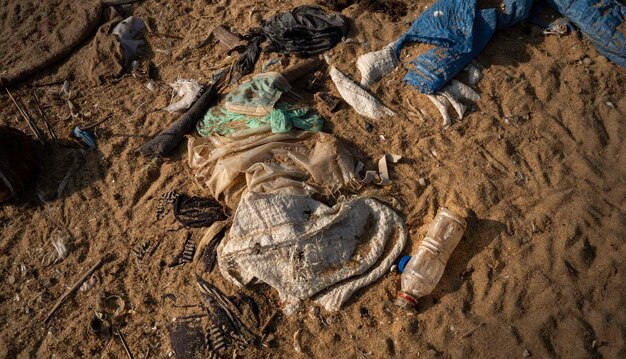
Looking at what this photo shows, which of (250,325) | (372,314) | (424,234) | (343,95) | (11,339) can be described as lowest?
(11,339)

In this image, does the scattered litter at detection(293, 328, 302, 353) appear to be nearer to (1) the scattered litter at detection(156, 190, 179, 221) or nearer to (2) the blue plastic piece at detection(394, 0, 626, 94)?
(1) the scattered litter at detection(156, 190, 179, 221)

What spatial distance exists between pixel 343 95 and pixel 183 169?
1.68 meters

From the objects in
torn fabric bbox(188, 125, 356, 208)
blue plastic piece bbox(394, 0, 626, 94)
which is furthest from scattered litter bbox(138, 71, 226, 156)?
blue plastic piece bbox(394, 0, 626, 94)

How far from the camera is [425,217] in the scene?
11.7ft

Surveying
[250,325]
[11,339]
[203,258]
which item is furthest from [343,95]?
[11,339]

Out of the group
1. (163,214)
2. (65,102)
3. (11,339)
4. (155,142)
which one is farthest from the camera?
(65,102)

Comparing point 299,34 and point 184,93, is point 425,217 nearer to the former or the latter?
point 299,34

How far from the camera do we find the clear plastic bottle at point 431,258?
3225 millimetres

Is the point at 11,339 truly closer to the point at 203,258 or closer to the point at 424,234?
the point at 203,258

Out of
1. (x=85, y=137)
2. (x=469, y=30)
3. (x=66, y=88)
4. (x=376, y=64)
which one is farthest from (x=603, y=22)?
(x=66, y=88)

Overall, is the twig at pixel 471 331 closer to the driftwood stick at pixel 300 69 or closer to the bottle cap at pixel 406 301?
the bottle cap at pixel 406 301

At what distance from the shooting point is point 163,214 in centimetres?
394

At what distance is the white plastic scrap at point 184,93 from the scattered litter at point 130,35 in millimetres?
797

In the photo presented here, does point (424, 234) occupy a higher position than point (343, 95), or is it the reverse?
point (343, 95)
